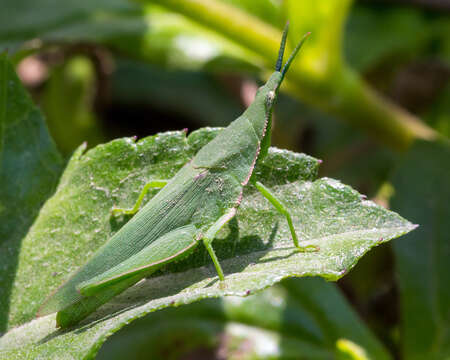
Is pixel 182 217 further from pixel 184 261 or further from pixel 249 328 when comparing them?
pixel 249 328

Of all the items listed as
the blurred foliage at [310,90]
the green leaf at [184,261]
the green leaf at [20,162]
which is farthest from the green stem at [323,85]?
the green leaf at [184,261]

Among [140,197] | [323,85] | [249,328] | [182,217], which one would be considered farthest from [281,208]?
[323,85]

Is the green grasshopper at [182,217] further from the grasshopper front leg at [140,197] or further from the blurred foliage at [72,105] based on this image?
the blurred foliage at [72,105]

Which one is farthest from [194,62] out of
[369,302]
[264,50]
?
[369,302]

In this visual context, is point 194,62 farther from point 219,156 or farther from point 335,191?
point 335,191

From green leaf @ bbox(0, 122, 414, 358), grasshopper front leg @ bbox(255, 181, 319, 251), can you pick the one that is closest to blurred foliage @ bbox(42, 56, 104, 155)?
green leaf @ bbox(0, 122, 414, 358)

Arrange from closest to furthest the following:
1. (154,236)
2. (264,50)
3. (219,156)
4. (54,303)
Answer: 1. (54,303)
2. (154,236)
3. (219,156)
4. (264,50)
